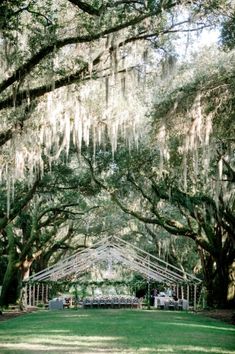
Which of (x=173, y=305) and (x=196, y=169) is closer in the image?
(x=196, y=169)

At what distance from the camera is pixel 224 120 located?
1125 cm

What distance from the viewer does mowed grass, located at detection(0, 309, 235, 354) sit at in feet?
33.5

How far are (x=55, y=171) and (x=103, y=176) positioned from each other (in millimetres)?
2282

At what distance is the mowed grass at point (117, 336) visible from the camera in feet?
33.5

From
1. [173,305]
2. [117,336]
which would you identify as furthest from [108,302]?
[117,336]

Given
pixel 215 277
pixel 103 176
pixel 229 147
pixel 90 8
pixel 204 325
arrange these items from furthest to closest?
pixel 215 277, pixel 103 176, pixel 204 325, pixel 229 147, pixel 90 8

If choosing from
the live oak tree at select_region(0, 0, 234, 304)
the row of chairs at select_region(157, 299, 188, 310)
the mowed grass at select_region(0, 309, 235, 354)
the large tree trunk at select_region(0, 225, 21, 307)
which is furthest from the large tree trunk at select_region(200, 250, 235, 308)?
the live oak tree at select_region(0, 0, 234, 304)

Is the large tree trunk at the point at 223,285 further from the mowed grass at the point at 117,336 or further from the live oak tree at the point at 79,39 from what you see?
the live oak tree at the point at 79,39

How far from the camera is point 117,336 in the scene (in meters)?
12.3

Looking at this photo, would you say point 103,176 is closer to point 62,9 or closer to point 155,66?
point 155,66

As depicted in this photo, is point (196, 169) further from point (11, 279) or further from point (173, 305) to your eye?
point (11, 279)

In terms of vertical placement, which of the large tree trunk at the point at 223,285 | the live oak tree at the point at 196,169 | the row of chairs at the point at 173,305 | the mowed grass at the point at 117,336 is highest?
the live oak tree at the point at 196,169

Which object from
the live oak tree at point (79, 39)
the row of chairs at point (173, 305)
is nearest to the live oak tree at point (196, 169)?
the row of chairs at point (173, 305)

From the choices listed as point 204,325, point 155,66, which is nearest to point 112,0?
point 155,66
